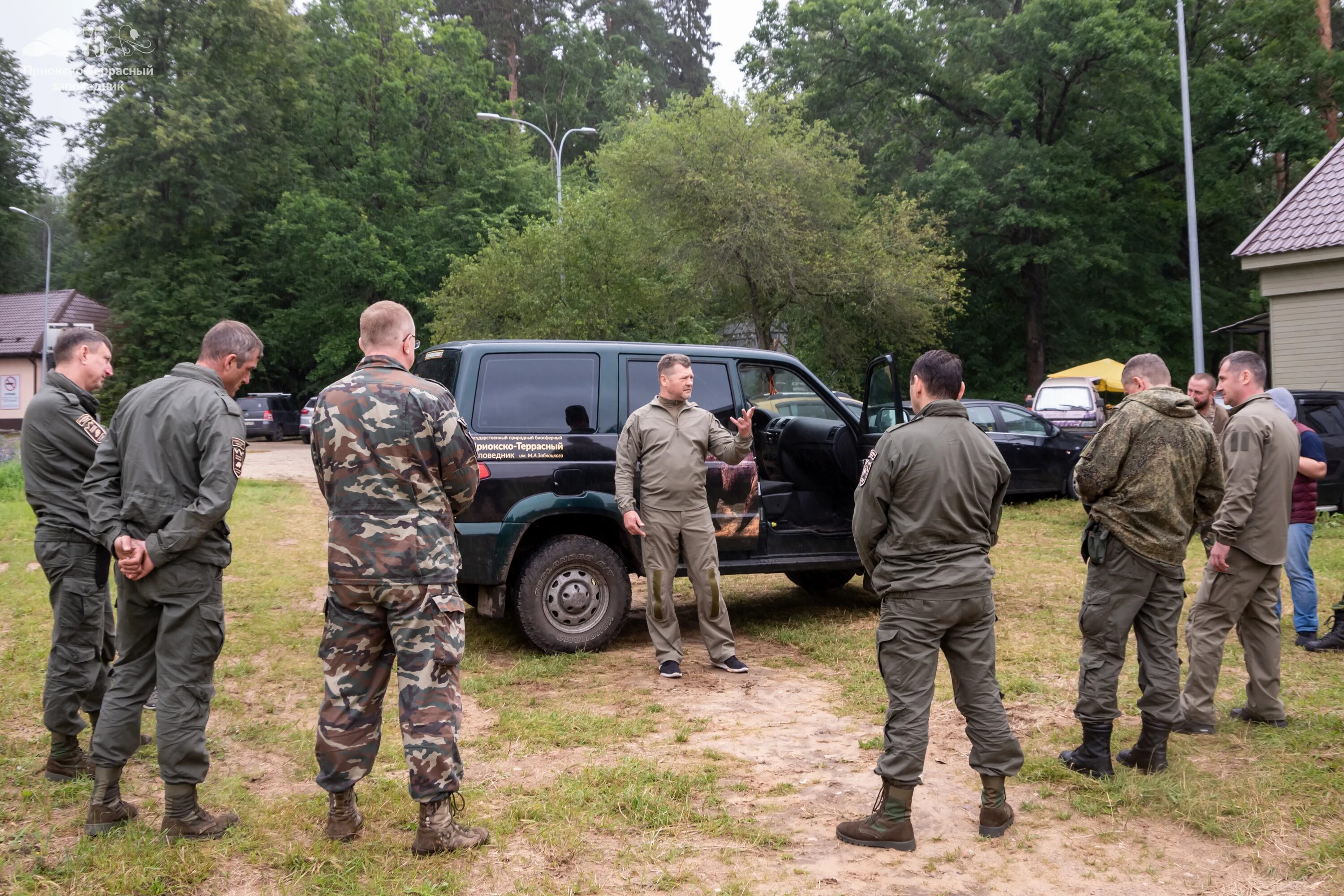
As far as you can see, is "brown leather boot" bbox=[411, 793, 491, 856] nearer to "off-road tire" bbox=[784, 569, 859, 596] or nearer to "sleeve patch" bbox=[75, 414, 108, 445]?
"sleeve patch" bbox=[75, 414, 108, 445]

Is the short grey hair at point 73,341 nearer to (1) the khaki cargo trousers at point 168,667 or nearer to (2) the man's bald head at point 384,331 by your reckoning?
(1) the khaki cargo trousers at point 168,667

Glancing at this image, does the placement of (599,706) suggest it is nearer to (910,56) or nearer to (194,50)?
(910,56)

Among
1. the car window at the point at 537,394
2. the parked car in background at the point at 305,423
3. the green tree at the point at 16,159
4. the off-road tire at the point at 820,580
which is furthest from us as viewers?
the green tree at the point at 16,159

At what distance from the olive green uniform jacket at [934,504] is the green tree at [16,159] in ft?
166

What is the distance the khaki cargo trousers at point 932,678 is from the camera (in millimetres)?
4047

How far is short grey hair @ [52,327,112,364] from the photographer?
4738 mm

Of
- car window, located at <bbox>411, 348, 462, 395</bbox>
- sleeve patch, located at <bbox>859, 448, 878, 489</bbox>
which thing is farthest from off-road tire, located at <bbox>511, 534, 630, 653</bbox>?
sleeve patch, located at <bbox>859, 448, 878, 489</bbox>

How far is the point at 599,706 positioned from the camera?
5.88 metres

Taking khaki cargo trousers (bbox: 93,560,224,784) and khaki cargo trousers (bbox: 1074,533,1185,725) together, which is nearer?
khaki cargo trousers (bbox: 93,560,224,784)

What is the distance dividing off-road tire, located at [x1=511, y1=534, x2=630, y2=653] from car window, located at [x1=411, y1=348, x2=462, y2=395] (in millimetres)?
1223

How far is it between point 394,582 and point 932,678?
211 centimetres

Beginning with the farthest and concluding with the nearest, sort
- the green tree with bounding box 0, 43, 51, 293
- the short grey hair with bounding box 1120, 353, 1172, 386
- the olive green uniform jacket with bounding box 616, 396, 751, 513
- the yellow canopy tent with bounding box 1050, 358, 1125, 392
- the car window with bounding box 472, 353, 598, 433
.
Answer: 1. the green tree with bounding box 0, 43, 51, 293
2. the yellow canopy tent with bounding box 1050, 358, 1125, 392
3. the car window with bounding box 472, 353, 598, 433
4. the olive green uniform jacket with bounding box 616, 396, 751, 513
5. the short grey hair with bounding box 1120, 353, 1172, 386

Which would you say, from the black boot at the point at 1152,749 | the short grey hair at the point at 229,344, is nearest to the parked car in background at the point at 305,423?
the short grey hair at the point at 229,344

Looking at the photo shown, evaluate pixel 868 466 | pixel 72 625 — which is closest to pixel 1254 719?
pixel 868 466
